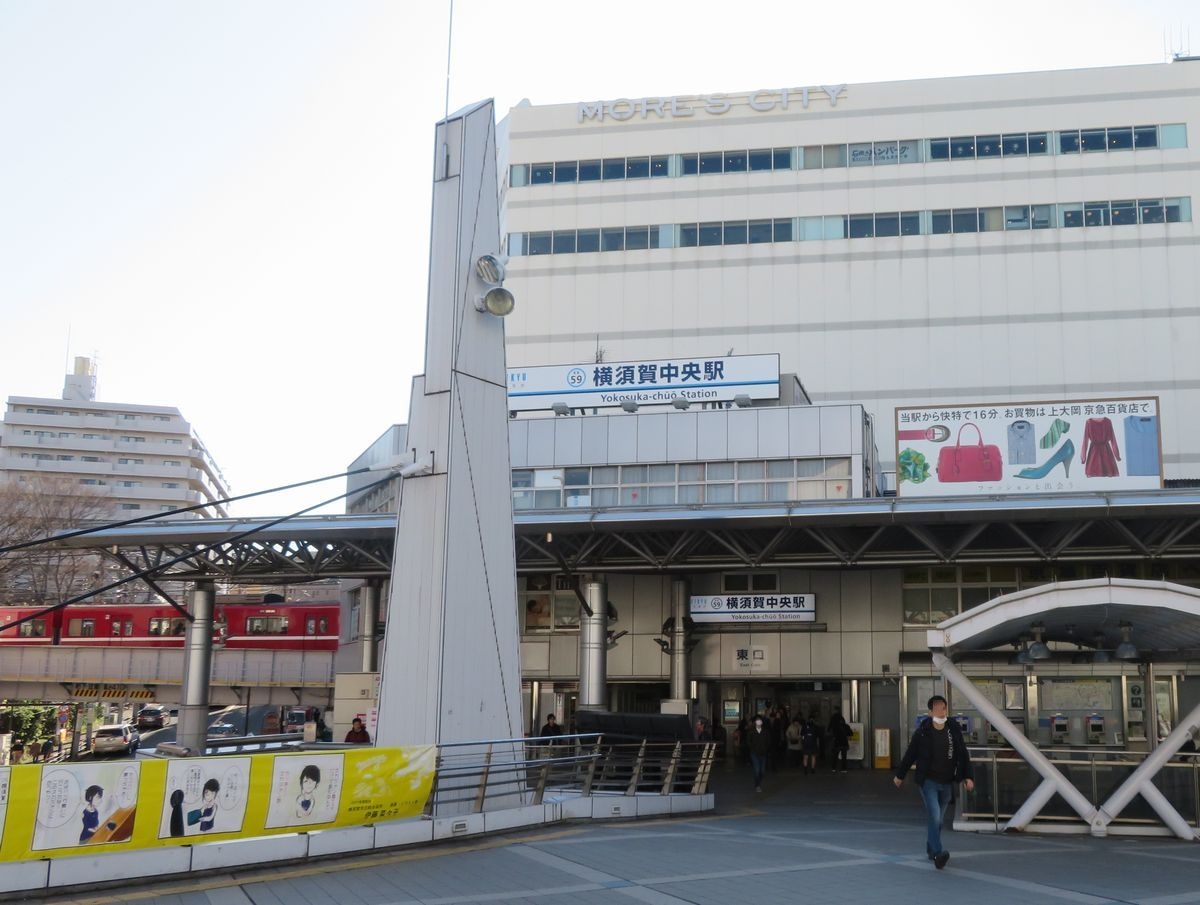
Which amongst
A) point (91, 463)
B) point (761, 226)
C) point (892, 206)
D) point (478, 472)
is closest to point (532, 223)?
point (761, 226)

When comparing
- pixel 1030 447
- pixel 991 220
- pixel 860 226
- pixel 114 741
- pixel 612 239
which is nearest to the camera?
A: pixel 1030 447

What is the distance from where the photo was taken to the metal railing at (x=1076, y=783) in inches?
590

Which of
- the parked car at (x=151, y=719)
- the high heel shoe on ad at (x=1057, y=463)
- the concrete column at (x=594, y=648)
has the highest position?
the high heel shoe on ad at (x=1057, y=463)

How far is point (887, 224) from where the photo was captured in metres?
53.2

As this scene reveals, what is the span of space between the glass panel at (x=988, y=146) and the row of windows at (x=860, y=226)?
2.71 m

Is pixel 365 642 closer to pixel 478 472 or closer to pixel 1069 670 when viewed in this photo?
pixel 1069 670

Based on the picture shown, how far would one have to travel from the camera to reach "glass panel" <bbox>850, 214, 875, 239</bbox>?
53.2 m

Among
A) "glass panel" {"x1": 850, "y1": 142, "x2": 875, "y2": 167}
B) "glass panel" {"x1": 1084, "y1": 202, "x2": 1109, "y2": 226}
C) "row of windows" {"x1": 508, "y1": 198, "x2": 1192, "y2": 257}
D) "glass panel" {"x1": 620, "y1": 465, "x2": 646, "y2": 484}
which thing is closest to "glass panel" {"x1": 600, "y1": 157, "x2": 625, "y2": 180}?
"row of windows" {"x1": 508, "y1": 198, "x2": 1192, "y2": 257}

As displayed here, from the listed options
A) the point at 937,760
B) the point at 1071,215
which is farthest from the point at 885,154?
the point at 937,760

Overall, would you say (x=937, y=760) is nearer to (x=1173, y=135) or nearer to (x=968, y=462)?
(x=968, y=462)

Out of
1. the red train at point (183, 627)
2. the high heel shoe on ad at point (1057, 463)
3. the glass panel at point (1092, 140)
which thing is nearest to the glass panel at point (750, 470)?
the high heel shoe on ad at point (1057, 463)

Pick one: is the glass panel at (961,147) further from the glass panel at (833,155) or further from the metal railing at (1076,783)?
the metal railing at (1076,783)

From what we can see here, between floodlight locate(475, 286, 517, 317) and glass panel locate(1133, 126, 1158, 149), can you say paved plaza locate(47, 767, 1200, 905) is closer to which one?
floodlight locate(475, 286, 517, 317)

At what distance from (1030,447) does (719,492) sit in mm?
8481
